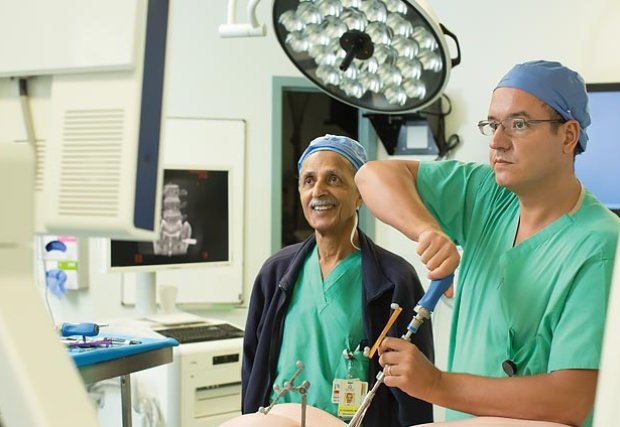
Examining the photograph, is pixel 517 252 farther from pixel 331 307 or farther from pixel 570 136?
pixel 331 307

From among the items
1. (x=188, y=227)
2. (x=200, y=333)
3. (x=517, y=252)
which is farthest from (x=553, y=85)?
(x=188, y=227)

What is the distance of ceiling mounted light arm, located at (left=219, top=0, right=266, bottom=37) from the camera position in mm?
1487

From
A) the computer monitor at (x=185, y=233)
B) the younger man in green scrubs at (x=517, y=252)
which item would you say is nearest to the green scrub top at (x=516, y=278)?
the younger man in green scrubs at (x=517, y=252)

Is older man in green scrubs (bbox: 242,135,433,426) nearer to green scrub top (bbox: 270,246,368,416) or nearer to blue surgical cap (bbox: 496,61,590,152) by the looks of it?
green scrub top (bbox: 270,246,368,416)

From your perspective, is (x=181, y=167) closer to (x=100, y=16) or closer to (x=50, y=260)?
(x=50, y=260)

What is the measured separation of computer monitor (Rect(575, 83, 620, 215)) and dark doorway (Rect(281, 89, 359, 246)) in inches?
96.6

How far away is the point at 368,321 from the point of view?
1780 mm

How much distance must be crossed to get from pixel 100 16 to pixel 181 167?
2.37 meters

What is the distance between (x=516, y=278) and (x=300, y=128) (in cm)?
420

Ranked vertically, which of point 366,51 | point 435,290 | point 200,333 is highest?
point 366,51

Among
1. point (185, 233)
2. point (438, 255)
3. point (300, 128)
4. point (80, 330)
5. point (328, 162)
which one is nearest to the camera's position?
point (438, 255)

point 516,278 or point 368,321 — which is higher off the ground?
point 516,278

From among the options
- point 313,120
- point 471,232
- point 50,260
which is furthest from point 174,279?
point 471,232

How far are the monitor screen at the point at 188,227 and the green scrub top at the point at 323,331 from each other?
1289 millimetres
